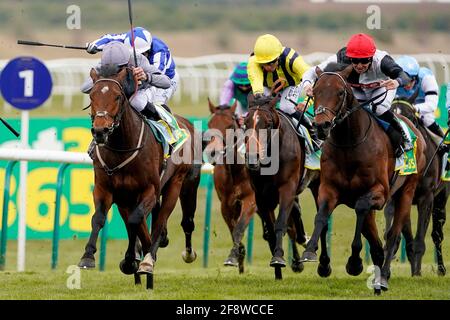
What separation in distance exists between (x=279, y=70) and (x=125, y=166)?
2436 millimetres

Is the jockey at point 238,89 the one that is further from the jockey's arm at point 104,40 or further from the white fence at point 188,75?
the white fence at point 188,75

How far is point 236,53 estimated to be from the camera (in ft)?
86.2

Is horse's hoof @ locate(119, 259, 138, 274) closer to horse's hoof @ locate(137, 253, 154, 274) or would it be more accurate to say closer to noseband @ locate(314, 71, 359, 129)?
horse's hoof @ locate(137, 253, 154, 274)

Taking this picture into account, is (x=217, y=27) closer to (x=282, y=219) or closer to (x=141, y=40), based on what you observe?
(x=141, y=40)

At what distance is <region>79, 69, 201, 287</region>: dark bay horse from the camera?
26.2ft

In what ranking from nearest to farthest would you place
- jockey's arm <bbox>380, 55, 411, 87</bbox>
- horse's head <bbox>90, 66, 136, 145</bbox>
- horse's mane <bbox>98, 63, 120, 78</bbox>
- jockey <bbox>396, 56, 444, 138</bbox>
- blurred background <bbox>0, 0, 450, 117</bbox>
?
horse's head <bbox>90, 66, 136, 145</bbox> → horse's mane <bbox>98, 63, 120, 78</bbox> → jockey's arm <bbox>380, 55, 411, 87</bbox> → jockey <bbox>396, 56, 444, 138</bbox> → blurred background <bbox>0, 0, 450, 117</bbox>

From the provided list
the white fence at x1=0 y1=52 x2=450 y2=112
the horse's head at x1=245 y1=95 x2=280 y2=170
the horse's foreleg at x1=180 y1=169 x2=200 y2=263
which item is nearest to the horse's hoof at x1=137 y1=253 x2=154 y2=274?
the horse's head at x1=245 y1=95 x2=280 y2=170

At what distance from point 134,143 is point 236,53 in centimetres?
→ 1794

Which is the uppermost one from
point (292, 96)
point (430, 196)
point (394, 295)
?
point (292, 96)

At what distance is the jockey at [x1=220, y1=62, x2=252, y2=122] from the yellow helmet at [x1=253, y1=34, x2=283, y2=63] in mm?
1345

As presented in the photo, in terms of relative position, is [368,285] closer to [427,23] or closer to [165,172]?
[165,172]

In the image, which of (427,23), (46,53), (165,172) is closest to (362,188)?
(165,172)

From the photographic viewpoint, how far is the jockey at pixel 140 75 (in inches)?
324

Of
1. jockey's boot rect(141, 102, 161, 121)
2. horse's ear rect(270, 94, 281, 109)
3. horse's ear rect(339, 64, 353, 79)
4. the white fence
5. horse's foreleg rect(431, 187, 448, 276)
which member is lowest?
horse's foreleg rect(431, 187, 448, 276)
